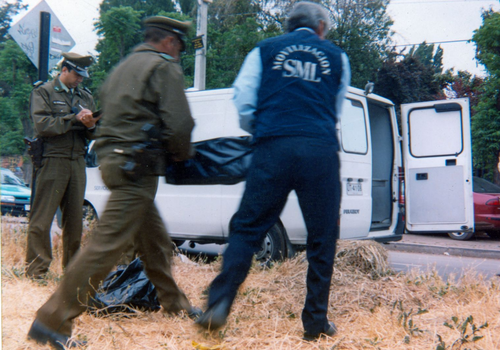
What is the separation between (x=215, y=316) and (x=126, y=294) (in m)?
1.01

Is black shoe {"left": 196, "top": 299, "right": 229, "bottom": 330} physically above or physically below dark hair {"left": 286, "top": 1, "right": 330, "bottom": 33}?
below

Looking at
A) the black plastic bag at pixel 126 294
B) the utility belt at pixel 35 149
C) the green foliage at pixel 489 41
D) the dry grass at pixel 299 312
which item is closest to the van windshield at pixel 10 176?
the utility belt at pixel 35 149

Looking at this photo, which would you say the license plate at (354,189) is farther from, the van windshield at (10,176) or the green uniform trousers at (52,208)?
the van windshield at (10,176)

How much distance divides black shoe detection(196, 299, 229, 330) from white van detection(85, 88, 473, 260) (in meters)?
2.80

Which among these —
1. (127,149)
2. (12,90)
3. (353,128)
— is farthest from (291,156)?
(353,128)

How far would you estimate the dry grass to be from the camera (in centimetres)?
254

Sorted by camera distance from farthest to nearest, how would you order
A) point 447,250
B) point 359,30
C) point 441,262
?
point 447,250, point 441,262, point 359,30

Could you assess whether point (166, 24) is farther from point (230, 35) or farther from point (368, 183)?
point (368, 183)

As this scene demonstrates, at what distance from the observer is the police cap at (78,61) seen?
159 inches

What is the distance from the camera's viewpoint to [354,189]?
518 centimetres

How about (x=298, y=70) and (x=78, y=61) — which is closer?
(x=298, y=70)

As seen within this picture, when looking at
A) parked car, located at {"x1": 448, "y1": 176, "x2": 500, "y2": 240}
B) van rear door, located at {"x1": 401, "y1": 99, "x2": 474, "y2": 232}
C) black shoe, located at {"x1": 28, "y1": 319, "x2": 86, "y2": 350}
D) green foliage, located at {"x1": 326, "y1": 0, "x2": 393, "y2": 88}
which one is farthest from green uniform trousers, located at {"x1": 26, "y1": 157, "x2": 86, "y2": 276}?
parked car, located at {"x1": 448, "y1": 176, "x2": 500, "y2": 240}

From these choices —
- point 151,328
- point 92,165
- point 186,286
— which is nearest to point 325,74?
point 151,328

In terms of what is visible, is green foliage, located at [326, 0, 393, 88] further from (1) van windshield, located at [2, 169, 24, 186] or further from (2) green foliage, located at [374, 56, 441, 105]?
(1) van windshield, located at [2, 169, 24, 186]
